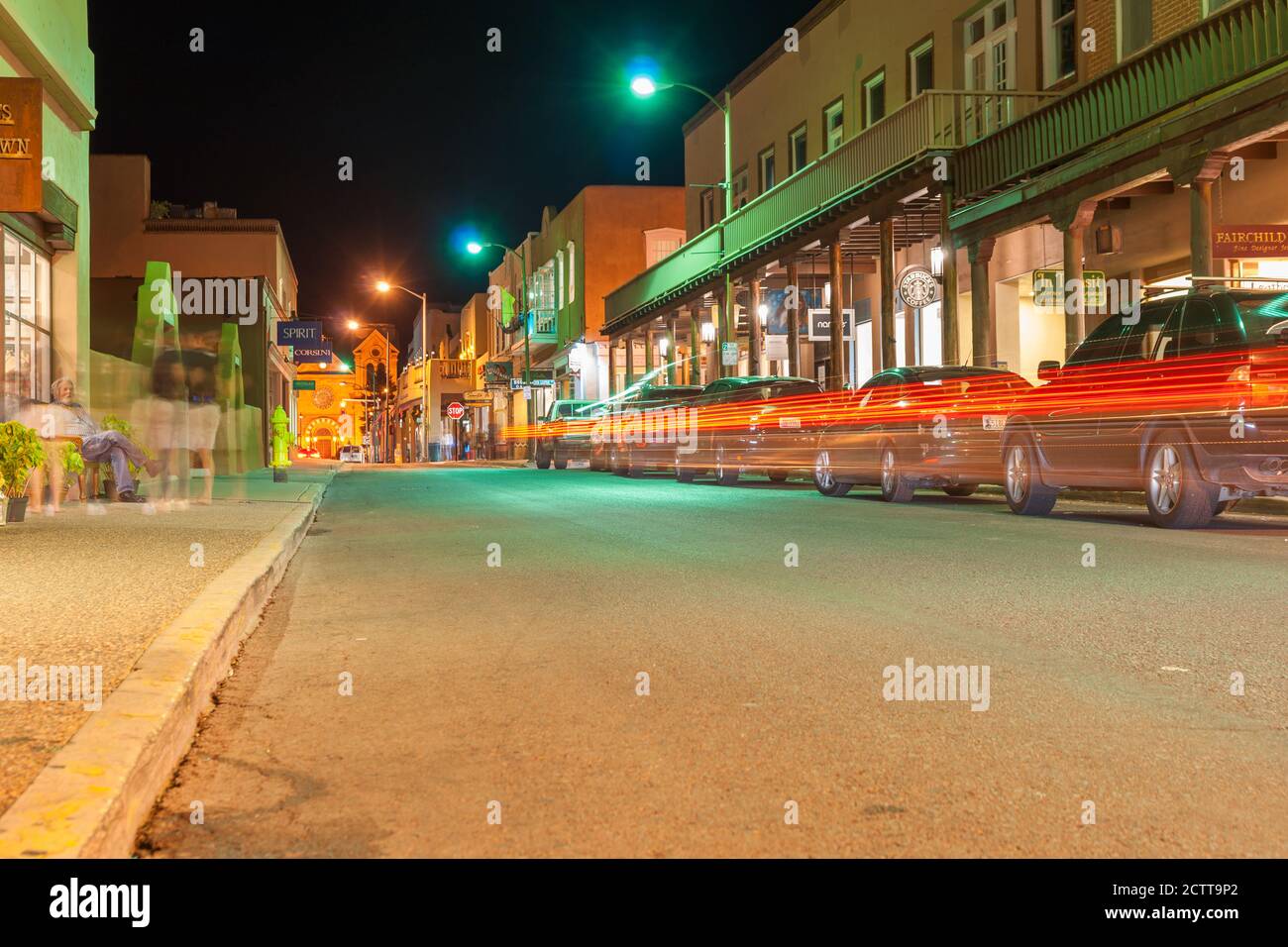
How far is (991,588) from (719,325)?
30309mm

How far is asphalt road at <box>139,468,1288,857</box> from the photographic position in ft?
12.1

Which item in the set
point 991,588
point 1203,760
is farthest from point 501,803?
point 991,588

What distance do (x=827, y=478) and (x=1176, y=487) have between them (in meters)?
7.52

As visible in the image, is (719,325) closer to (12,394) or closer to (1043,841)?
(12,394)

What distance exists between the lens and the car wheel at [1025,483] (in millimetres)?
14219

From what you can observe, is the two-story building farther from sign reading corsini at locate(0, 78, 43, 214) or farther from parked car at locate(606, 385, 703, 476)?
sign reading corsini at locate(0, 78, 43, 214)

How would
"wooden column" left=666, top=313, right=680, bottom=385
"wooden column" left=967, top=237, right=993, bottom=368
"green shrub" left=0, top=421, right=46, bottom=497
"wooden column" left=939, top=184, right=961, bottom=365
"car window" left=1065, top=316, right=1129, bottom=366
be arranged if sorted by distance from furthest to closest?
"wooden column" left=666, top=313, right=680, bottom=385, "wooden column" left=939, top=184, right=961, bottom=365, "wooden column" left=967, top=237, right=993, bottom=368, "car window" left=1065, top=316, right=1129, bottom=366, "green shrub" left=0, top=421, right=46, bottom=497

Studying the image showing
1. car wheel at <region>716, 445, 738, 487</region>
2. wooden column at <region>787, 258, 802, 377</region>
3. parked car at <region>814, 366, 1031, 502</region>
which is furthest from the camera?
wooden column at <region>787, 258, 802, 377</region>

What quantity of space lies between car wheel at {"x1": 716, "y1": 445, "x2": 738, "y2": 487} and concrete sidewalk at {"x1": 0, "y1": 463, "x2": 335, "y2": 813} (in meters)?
9.98

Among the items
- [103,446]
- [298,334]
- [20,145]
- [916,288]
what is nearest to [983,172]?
[916,288]

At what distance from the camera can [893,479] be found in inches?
689

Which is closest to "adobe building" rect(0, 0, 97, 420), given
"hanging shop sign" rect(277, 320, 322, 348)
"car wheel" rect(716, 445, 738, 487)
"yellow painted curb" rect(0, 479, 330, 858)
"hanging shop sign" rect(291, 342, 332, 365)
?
"yellow painted curb" rect(0, 479, 330, 858)

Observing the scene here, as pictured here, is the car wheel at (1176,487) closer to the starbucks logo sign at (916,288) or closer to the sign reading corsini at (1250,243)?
the sign reading corsini at (1250,243)

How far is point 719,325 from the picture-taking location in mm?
38281
